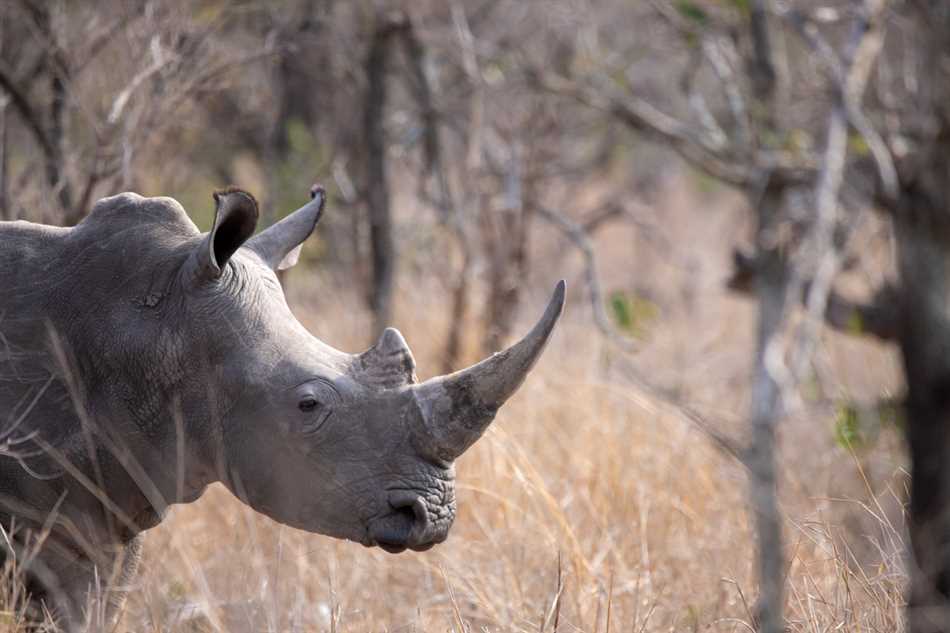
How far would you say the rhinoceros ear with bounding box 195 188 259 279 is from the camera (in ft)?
11.5

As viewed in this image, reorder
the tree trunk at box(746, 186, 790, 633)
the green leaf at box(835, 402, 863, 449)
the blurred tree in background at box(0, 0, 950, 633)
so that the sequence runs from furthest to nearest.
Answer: the green leaf at box(835, 402, 863, 449)
the blurred tree in background at box(0, 0, 950, 633)
the tree trunk at box(746, 186, 790, 633)

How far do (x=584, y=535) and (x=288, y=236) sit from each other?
1852mm

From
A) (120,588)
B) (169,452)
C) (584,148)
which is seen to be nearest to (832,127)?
(169,452)

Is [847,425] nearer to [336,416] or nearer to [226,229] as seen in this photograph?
[336,416]

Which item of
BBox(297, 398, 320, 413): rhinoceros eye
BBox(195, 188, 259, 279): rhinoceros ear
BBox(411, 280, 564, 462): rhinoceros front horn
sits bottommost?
BBox(411, 280, 564, 462): rhinoceros front horn

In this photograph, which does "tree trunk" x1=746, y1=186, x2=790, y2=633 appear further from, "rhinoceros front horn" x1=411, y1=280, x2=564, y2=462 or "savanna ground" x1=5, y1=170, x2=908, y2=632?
"rhinoceros front horn" x1=411, y1=280, x2=564, y2=462

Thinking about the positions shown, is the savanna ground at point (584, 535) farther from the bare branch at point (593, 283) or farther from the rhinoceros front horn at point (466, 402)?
the rhinoceros front horn at point (466, 402)

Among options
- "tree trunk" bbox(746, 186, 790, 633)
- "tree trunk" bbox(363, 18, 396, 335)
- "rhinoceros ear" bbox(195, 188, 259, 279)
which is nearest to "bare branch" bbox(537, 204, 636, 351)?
"tree trunk" bbox(363, 18, 396, 335)

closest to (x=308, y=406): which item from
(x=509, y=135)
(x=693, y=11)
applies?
(x=693, y=11)

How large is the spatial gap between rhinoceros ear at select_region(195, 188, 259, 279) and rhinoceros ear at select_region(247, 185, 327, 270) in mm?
395

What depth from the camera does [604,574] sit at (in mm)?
4742

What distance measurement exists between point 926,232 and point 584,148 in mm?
11024

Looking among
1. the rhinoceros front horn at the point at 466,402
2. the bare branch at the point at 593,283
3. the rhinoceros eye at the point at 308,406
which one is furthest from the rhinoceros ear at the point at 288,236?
the bare branch at the point at 593,283

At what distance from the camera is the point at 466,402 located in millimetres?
3482
